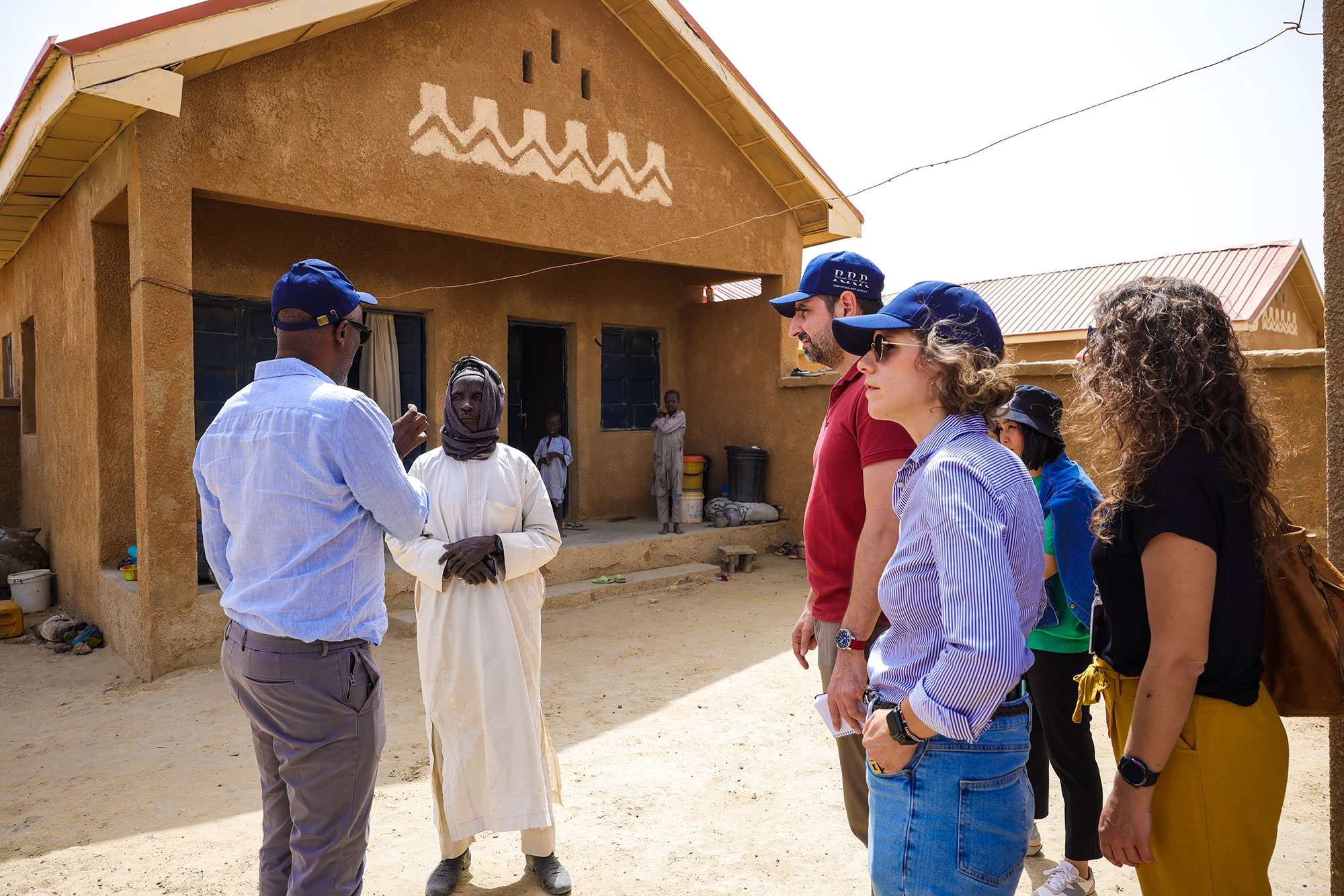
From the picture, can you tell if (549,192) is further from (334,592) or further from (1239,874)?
(1239,874)

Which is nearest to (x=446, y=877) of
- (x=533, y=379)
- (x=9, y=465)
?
(x=9, y=465)

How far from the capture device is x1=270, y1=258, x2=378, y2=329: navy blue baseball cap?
2.19m

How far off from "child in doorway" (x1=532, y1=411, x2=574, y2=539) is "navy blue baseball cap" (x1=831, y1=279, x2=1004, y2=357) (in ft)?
26.1

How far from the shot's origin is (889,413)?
1743mm

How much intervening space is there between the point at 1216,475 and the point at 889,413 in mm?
617

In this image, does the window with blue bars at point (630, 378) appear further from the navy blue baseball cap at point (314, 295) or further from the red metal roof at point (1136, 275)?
the red metal roof at point (1136, 275)

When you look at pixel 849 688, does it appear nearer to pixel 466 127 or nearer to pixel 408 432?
pixel 408 432

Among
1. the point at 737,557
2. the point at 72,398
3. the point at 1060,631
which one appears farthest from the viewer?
the point at 737,557

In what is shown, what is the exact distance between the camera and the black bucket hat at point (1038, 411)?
9.55ft

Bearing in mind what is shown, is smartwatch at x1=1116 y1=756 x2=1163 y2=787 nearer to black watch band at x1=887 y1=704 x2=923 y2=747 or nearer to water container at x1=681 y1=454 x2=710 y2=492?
black watch band at x1=887 y1=704 x2=923 y2=747

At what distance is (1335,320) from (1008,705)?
132cm

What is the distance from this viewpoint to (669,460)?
32.3ft

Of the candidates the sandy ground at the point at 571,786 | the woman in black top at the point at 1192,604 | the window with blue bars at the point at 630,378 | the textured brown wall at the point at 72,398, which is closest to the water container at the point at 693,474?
the window with blue bars at the point at 630,378

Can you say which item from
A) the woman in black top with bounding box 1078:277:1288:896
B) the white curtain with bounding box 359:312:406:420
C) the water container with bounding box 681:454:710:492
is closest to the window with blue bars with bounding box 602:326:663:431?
the water container with bounding box 681:454:710:492
